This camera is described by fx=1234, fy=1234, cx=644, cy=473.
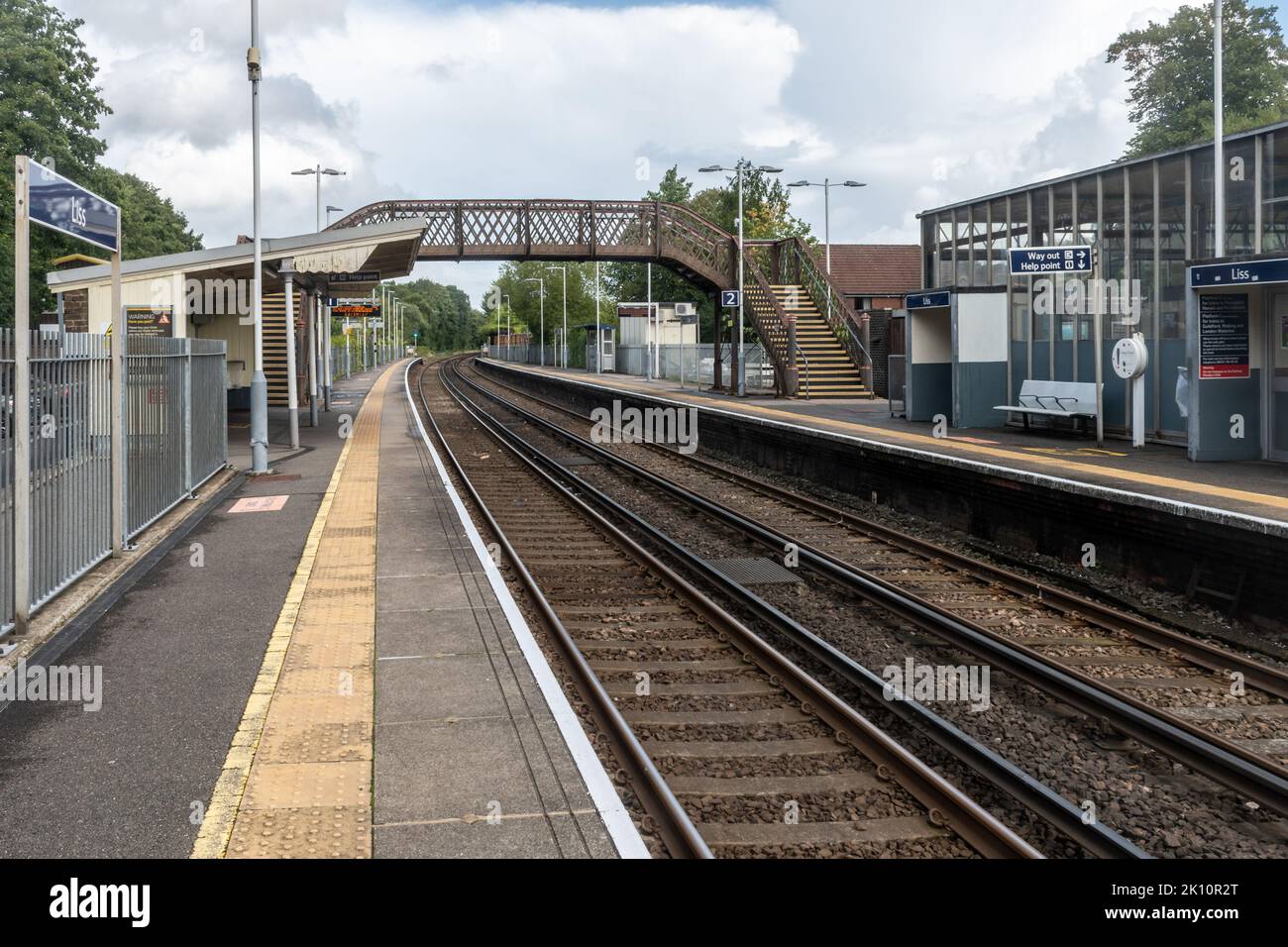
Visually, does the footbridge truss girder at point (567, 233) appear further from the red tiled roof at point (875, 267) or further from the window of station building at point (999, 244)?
the red tiled roof at point (875, 267)

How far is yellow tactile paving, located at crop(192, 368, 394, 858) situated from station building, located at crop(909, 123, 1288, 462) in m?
10.6

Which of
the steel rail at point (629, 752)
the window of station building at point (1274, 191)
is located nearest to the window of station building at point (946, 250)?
the window of station building at point (1274, 191)

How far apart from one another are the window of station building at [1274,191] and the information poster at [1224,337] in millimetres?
1868

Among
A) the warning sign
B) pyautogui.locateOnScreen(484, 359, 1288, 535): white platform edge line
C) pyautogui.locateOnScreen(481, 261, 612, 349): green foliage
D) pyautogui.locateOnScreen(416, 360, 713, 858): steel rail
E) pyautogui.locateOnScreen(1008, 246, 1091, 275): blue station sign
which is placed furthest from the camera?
pyautogui.locateOnScreen(481, 261, 612, 349): green foliage

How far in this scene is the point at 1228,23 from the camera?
56.7m

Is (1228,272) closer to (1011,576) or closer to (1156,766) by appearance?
(1011,576)

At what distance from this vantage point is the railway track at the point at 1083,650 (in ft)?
23.0

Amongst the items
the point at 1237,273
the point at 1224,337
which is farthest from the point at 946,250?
the point at 1237,273

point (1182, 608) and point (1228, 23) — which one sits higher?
point (1228, 23)

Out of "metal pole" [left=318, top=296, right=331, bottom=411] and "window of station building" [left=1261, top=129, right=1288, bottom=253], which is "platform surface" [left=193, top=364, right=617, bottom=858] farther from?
"metal pole" [left=318, top=296, right=331, bottom=411]

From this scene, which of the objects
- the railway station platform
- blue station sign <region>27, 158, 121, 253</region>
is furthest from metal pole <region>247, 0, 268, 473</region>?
blue station sign <region>27, 158, 121, 253</region>

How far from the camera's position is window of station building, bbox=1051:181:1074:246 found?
2055 cm

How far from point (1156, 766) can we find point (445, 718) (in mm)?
3897
